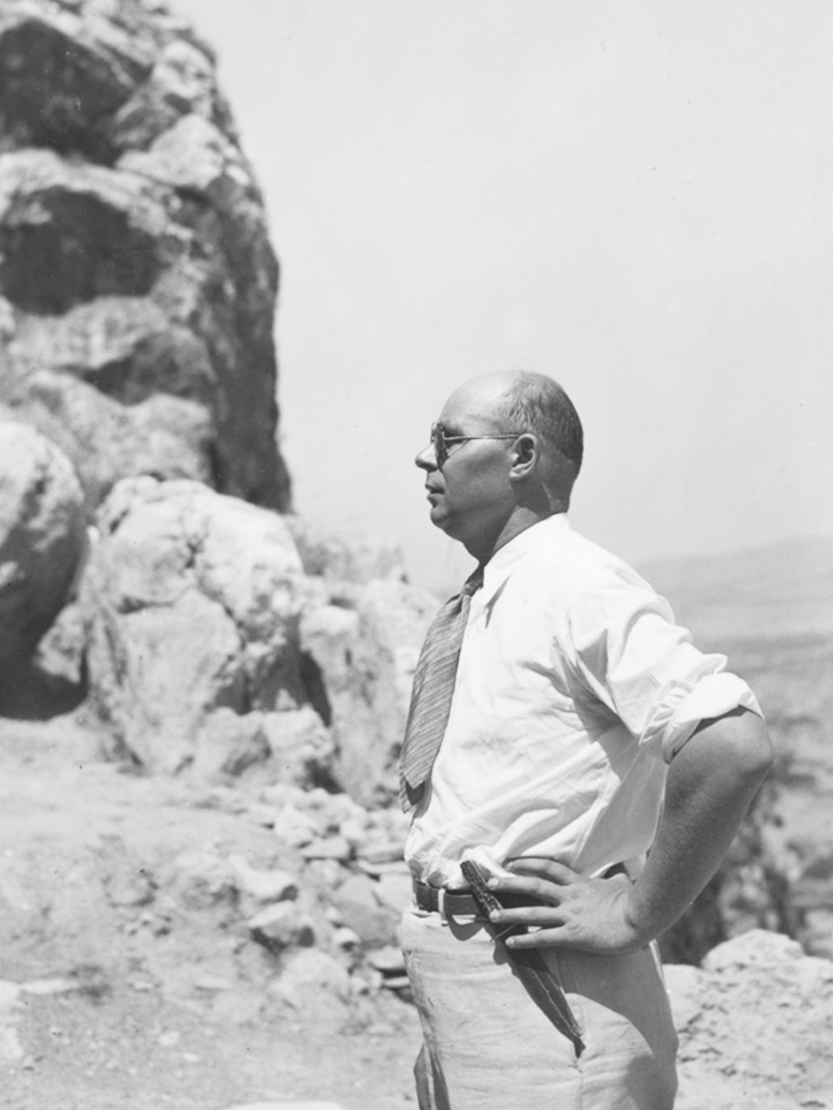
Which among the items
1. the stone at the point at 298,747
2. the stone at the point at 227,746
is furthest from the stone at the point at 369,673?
the stone at the point at 227,746

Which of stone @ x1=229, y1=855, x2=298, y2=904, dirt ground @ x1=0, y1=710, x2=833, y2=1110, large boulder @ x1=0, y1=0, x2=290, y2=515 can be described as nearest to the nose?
dirt ground @ x1=0, y1=710, x2=833, y2=1110

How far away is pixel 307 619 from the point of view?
33.8 feet

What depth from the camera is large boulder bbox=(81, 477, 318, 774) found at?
30.0 ft

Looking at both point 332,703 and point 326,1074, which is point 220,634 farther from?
point 326,1074

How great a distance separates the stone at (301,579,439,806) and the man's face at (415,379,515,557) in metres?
7.07

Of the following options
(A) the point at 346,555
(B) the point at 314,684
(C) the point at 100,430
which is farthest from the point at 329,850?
(C) the point at 100,430

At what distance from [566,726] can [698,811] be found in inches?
10.8

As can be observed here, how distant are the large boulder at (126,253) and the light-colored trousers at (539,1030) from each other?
32.8 feet

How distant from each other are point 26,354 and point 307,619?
509cm

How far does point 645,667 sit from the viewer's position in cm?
184

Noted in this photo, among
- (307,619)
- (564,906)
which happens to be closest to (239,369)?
(307,619)

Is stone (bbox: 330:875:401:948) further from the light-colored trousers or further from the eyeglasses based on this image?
the eyeglasses

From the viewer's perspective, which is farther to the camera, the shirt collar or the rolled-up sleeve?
the shirt collar

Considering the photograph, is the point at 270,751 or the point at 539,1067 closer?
the point at 539,1067
